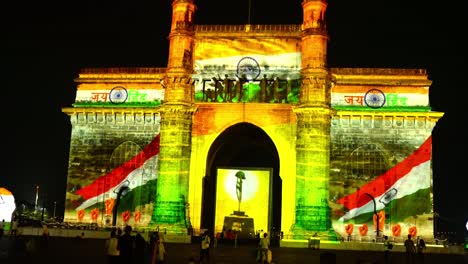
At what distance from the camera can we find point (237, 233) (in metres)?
36.8

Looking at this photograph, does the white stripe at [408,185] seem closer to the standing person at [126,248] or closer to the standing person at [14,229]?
the standing person at [14,229]

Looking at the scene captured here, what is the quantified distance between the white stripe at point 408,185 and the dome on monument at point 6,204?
21.5 meters

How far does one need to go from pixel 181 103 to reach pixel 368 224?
1468 centimetres

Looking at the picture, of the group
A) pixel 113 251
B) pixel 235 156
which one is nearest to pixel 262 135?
pixel 235 156

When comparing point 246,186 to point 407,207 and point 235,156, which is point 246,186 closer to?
point 235,156

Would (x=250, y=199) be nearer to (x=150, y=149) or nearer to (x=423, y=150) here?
(x=150, y=149)

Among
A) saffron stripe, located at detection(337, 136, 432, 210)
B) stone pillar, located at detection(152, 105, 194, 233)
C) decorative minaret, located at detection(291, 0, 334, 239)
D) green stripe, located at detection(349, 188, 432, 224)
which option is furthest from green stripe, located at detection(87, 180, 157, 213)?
green stripe, located at detection(349, 188, 432, 224)

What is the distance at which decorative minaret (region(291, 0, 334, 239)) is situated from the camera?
1363 inches

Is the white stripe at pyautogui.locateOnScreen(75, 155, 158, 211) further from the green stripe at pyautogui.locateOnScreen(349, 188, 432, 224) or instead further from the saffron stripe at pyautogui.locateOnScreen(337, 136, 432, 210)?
the green stripe at pyautogui.locateOnScreen(349, 188, 432, 224)

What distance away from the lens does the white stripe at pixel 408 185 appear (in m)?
37.4

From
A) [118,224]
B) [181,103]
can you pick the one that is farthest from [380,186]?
[118,224]

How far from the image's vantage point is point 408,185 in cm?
3753

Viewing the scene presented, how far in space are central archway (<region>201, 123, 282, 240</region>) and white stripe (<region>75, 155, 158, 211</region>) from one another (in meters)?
3.97

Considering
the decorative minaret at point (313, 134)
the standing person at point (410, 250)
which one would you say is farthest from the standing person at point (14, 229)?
the standing person at point (410, 250)
